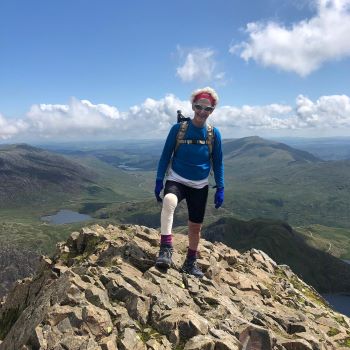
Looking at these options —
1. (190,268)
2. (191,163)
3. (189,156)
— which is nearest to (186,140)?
(189,156)

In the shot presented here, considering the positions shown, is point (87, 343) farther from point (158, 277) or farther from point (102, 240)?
point (102, 240)

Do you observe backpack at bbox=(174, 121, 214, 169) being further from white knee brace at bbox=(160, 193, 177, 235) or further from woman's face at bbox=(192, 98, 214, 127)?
white knee brace at bbox=(160, 193, 177, 235)

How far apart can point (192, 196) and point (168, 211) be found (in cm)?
191

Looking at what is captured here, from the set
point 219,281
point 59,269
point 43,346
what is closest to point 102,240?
point 59,269

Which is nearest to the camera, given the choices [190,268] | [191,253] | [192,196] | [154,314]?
[154,314]

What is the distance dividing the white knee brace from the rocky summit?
274cm

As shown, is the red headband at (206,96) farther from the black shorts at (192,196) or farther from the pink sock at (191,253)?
the pink sock at (191,253)

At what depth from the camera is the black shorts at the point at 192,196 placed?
21.0m

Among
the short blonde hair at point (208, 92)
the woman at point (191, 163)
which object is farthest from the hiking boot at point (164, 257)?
the short blonde hair at point (208, 92)

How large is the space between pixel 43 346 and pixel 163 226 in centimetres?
875

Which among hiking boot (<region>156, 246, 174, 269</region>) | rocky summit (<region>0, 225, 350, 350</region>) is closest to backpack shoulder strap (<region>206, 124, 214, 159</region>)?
hiking boot (<region>156, 246, 174, 269</region>)

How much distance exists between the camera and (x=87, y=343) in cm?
1447

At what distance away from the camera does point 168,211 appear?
20.5m

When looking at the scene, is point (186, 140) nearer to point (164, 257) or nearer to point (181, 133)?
point (181, 133)
